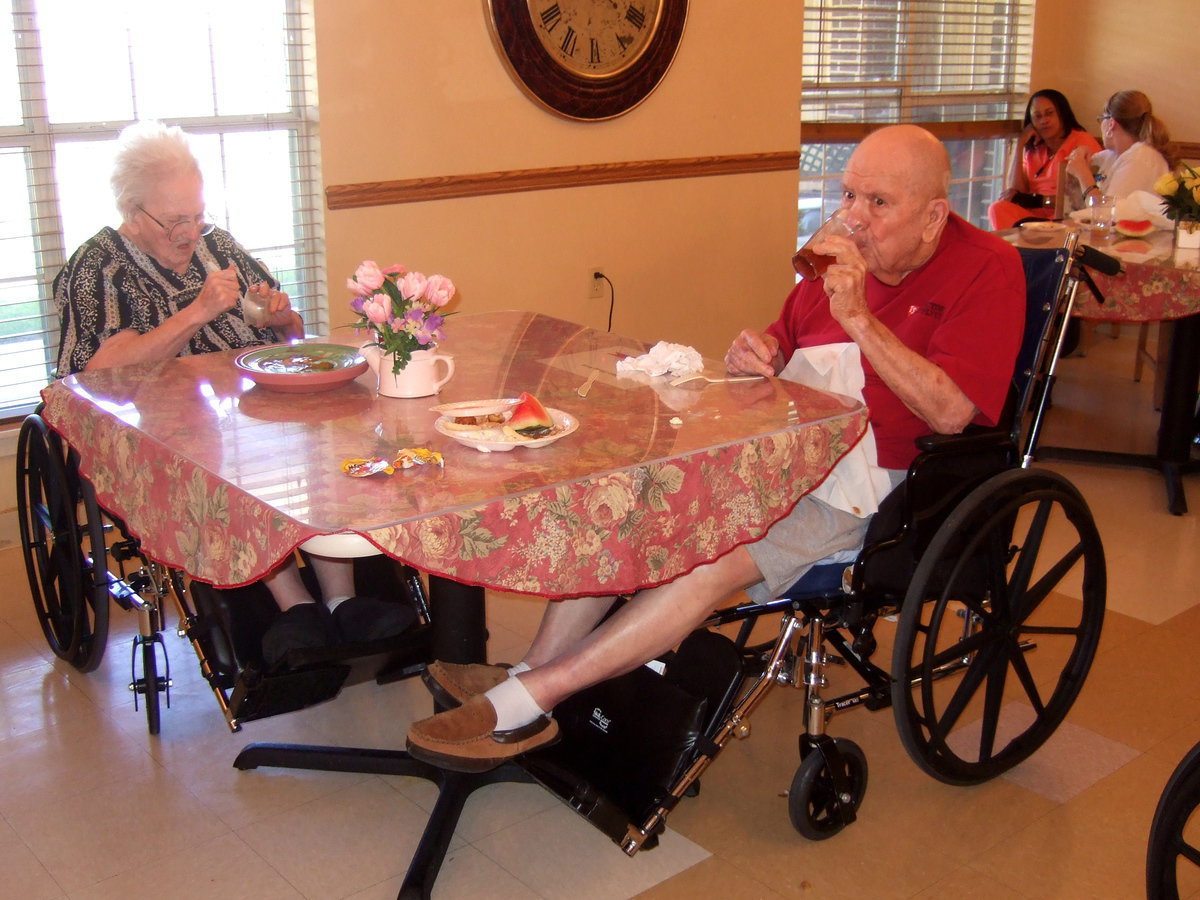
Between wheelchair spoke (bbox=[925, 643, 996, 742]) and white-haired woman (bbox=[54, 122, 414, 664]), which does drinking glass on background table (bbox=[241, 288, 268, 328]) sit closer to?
white-haired woman (bbox=[54, 122, 414, 664])

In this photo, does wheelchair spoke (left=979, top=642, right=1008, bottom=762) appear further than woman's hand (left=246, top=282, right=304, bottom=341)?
No

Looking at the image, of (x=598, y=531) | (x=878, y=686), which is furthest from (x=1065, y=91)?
(x=598, y=531)

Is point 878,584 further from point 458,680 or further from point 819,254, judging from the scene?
point 458,680

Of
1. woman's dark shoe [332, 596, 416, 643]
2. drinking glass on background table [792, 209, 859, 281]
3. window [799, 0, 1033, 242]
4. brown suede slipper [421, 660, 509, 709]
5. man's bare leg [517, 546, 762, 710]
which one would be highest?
window [799, 0, 1033, 242]

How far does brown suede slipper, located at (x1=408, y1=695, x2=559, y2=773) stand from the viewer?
75.7 inches

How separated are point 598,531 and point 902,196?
93 centimetres

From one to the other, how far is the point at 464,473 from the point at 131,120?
7.03ft

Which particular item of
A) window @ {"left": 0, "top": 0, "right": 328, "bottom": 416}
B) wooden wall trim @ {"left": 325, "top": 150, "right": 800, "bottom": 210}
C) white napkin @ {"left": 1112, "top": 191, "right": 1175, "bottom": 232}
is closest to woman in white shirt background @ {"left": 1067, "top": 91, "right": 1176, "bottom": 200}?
white napkin @ {"left": 1112, "top": 191, "right": 1175, "bottom": 232}

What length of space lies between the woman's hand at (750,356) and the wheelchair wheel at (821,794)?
0.67 meters

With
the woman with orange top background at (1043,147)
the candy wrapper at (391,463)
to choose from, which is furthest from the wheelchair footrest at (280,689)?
the woman with orange top background at (1043,147)

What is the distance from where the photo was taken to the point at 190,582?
2.13 meters

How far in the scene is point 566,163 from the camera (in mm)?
4094

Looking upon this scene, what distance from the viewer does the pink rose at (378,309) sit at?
200 centimetres

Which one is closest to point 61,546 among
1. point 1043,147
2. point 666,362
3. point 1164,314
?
point 666,362
